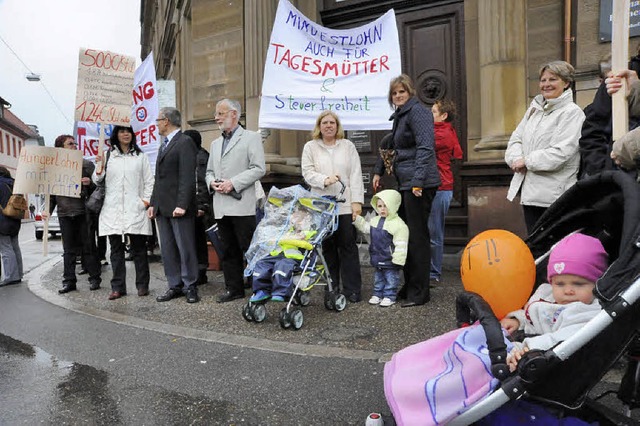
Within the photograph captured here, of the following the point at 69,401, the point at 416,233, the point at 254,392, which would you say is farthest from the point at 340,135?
the point at 69,401

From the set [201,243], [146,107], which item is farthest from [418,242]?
[146,107]

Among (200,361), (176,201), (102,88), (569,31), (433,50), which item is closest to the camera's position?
(200,361)

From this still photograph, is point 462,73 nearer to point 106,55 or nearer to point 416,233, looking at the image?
point 416,233

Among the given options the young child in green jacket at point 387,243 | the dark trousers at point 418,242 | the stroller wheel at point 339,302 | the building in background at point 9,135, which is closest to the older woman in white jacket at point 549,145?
the dark trousers at point 418,242

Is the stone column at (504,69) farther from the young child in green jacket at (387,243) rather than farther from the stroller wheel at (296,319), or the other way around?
the stroller wheel at (296,319)

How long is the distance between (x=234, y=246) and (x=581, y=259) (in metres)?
4.07

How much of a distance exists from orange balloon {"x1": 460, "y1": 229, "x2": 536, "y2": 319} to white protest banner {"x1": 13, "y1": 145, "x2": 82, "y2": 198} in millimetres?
5567

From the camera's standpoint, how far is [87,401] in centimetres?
312

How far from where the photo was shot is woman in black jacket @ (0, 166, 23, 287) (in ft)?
24.9

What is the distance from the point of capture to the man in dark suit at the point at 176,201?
571cm

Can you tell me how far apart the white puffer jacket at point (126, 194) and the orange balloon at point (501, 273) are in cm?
451

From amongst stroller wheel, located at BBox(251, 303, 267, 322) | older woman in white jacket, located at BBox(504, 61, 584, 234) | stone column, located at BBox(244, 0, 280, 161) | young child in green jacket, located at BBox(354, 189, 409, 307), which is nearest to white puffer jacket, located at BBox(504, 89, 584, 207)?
older woman in white jacket, located at BBox(504, 61, 584, 234)

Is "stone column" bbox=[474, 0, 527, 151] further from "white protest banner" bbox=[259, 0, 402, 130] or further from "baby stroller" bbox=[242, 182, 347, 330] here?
"baby stroller" bbox=[242, 182, 347, 330]

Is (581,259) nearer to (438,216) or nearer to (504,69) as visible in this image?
(438,216)
